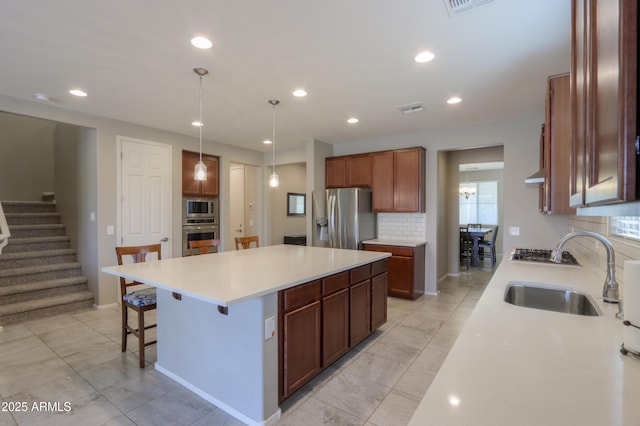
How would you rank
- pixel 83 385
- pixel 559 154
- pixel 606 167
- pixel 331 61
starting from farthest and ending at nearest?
pixel 331 61, pixel 83 385, pixel 559 154, pixel 606 167

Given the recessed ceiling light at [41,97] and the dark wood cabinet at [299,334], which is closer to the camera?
the dark wood cabinet at [299,334]

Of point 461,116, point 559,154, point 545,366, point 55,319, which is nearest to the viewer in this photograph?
point 545,366

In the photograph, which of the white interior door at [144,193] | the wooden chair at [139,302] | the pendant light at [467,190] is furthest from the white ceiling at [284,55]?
the pendant light at [467,190]

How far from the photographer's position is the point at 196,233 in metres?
5.33

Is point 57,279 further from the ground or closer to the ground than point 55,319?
further from the ground

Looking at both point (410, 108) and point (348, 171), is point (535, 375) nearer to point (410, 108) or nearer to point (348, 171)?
point (410, 108)

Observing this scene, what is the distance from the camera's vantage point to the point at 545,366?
95 centimetres

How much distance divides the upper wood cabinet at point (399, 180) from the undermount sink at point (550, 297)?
8.96ft

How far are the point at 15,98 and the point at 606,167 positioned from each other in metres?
4.98

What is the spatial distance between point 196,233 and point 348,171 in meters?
2.86

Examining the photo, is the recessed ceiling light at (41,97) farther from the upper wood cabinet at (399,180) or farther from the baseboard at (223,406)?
the upper wood cabinet at (399,180)

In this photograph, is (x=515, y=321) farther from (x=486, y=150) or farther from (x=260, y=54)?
(x=486, y=150)

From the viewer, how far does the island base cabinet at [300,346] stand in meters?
2.05

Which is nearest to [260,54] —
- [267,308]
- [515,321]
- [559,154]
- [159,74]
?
[159,74]
